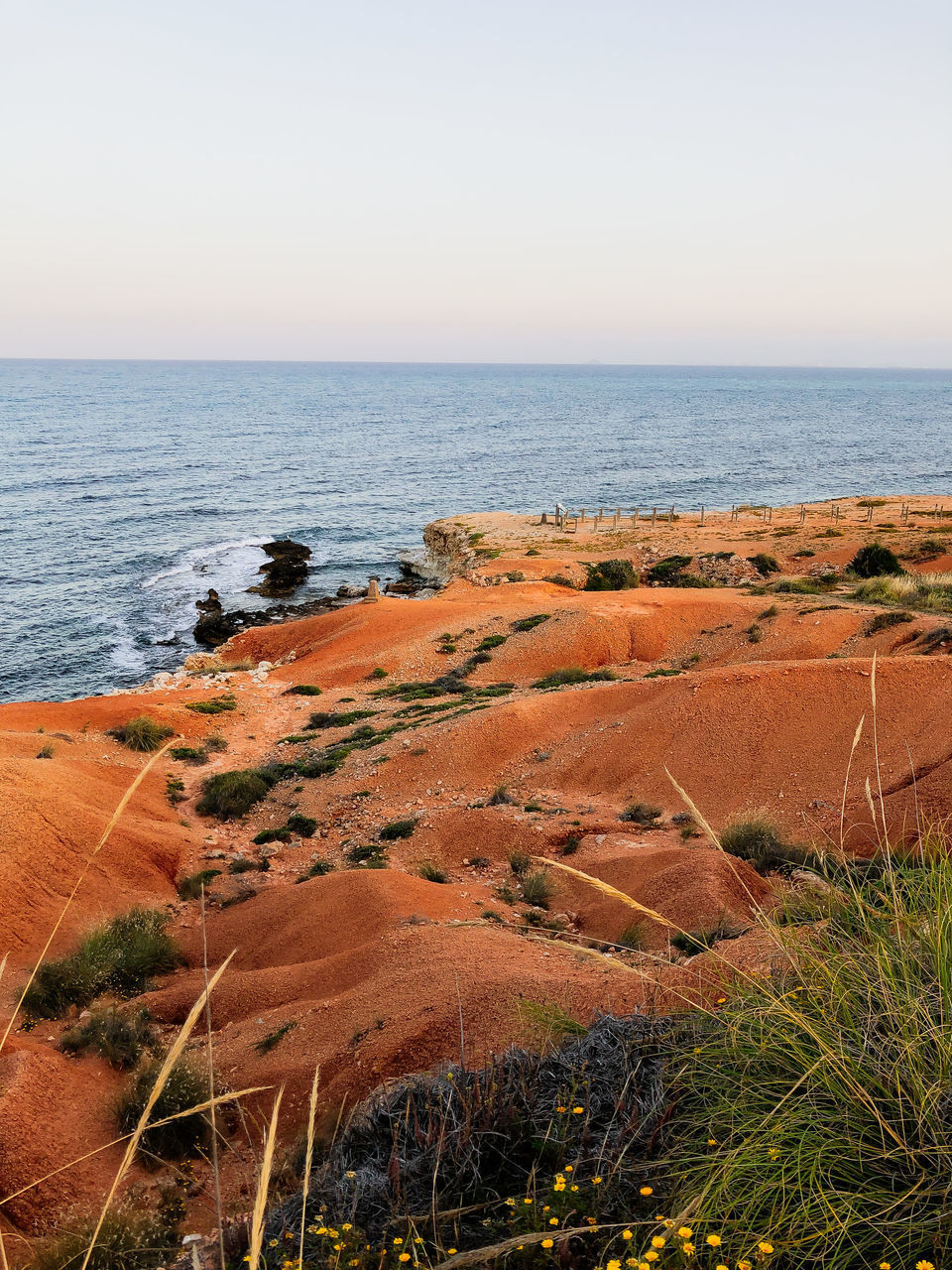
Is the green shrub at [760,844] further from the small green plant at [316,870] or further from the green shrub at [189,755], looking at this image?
the green shrub at [189,755]

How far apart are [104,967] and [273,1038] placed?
3.48m

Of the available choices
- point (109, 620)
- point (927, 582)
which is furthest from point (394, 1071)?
point (109, 620)

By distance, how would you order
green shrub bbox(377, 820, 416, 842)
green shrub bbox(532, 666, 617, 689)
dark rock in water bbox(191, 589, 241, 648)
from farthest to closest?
1. dark rock in water bbox(191, 589, 241, 648)
2. green shrub bbox(532, 666, 617, 689)
3. green shrub bbox(377, 820, 416, 842)

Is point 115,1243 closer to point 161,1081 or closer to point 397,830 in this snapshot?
point 161,1081

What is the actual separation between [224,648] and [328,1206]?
30.7 metres

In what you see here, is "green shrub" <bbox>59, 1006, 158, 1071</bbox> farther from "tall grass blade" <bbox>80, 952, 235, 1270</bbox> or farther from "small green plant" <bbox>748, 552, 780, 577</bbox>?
"small green plant" <bbox>748, 552, 780, 577</bbox>

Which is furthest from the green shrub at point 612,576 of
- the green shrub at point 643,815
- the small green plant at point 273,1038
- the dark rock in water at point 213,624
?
the small green plant at point 273,1038

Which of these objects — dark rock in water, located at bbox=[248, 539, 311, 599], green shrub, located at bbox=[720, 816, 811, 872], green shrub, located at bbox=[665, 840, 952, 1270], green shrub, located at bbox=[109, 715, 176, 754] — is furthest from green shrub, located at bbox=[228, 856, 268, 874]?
dark rock in water, located at bbox=[248, 539, 311, 599]

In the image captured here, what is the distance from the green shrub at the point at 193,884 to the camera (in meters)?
13.7

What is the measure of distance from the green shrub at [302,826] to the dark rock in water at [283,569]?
29003mm

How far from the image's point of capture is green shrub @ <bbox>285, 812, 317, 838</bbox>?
53.1 feet

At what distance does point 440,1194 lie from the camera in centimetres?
394

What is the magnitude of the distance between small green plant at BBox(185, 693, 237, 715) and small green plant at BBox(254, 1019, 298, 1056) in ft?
53.6

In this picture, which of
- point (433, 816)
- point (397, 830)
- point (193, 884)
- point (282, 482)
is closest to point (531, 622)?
point (433, 816)
